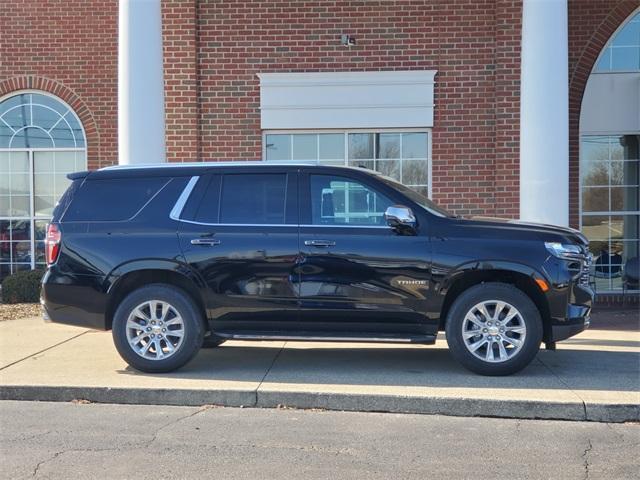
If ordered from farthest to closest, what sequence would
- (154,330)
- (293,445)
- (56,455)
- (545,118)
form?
(545,118) < (154,330) < (293,445) < (56,455)

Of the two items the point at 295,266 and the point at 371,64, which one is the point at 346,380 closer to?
the point at 295,266

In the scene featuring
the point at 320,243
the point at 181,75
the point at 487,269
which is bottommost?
the point at 487,269

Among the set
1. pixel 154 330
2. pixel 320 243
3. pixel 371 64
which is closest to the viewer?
pixel 320 243

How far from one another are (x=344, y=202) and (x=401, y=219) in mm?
665

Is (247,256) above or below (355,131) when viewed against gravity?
below

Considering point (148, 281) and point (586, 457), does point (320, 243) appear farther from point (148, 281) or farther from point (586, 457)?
point (586, 457)

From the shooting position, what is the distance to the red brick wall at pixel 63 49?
37.3ft

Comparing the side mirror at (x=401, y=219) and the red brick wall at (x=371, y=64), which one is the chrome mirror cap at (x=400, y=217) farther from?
the red brick wall at (x=371, y=64)

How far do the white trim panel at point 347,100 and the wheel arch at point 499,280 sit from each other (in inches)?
175

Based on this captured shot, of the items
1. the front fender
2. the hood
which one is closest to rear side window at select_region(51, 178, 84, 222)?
the front fender

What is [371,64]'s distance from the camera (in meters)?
10.3

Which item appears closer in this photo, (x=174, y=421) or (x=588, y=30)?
(x=174, y=421)

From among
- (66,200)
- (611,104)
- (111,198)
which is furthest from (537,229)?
(611,104)

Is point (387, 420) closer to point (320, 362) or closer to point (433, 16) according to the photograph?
point (320, 362)
